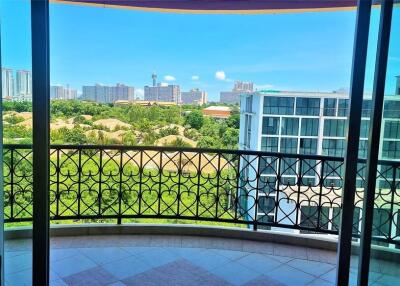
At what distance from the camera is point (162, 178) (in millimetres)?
3455

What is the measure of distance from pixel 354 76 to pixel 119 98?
21.8ft

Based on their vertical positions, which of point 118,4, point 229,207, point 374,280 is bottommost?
point 229,207

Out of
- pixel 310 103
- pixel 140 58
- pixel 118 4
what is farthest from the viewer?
pixel 140 58

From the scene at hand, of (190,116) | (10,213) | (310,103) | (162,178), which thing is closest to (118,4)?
(162,178)

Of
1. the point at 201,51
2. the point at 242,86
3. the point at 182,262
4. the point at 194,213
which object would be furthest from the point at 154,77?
the point at 182,262

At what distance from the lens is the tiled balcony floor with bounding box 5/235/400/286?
2.45 meters

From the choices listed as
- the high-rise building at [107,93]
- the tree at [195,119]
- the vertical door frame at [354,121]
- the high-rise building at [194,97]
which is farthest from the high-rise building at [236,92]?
the vertical door frame at [354,121]

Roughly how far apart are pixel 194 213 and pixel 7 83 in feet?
7.82

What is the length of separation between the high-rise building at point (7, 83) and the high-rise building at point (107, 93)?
5.43m

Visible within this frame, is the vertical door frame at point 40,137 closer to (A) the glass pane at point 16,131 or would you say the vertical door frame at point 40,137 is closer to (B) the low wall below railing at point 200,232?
(A) the glass pane at point 16,131

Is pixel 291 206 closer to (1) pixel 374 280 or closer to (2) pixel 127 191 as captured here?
(2) pixel 127 191

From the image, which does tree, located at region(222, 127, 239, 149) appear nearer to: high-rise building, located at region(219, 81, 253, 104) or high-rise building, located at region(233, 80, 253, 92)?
high-rise building, located at region(219, 81, 253, 104)

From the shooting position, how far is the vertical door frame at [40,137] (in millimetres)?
1386

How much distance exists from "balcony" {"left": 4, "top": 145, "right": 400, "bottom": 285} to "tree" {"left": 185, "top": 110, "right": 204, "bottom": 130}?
390 centimetres
